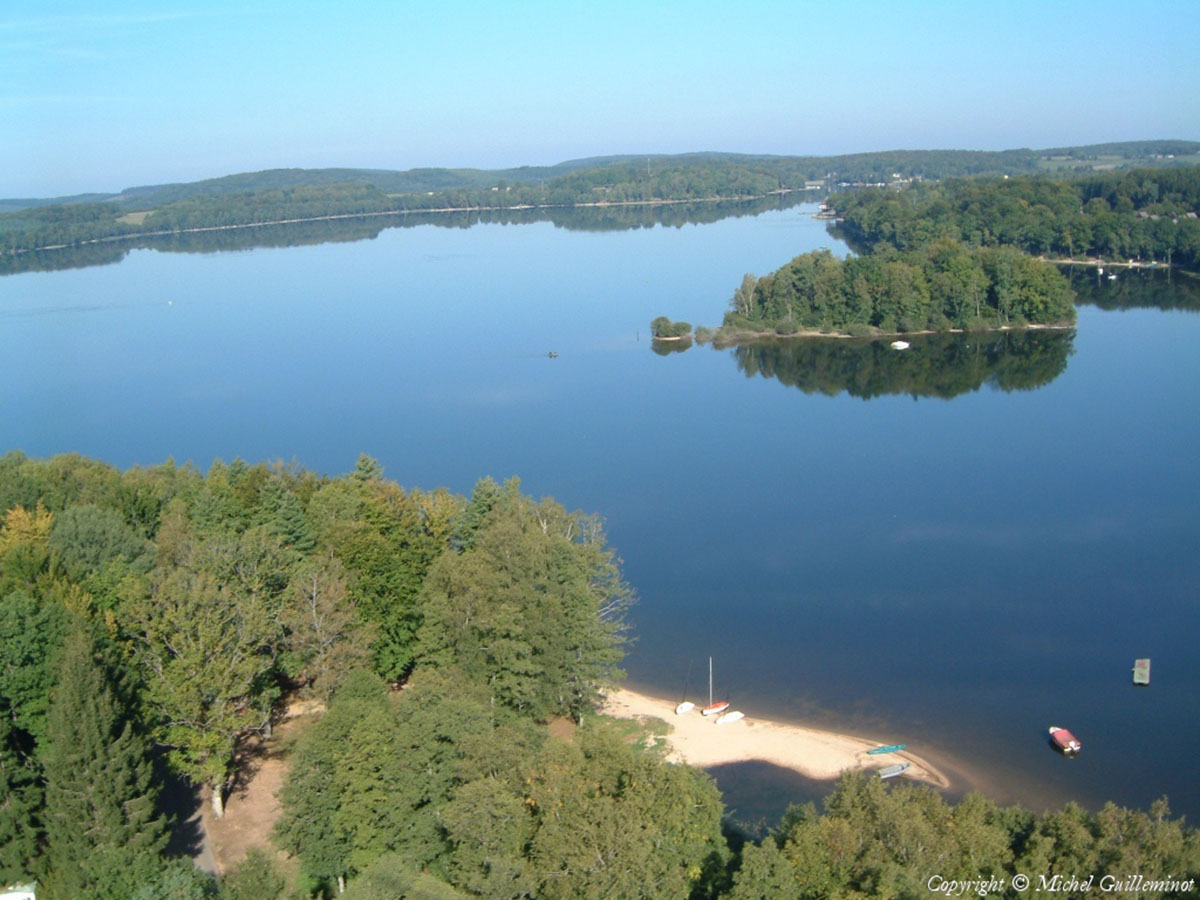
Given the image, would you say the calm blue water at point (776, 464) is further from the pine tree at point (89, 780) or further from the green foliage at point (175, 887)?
the pine tree at point (89, 780)

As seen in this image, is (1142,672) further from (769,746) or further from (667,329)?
(667,329)

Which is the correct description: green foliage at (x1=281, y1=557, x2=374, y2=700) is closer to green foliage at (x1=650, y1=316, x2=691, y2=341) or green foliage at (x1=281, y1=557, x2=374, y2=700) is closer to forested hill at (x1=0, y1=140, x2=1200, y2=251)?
green foliage at (x1=650, y1=316, x2=691, y2=341)

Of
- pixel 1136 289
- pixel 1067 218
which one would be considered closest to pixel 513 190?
pixel 1067 218

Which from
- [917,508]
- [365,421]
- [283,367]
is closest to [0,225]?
[283,367]

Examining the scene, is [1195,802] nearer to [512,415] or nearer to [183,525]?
[183,525]

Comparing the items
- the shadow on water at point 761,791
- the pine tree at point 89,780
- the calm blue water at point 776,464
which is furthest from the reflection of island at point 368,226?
the shadow on water at point 761,791

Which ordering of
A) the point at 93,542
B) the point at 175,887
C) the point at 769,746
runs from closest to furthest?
the point at 175,887 → the point at 769,746 → the point at 93,542
